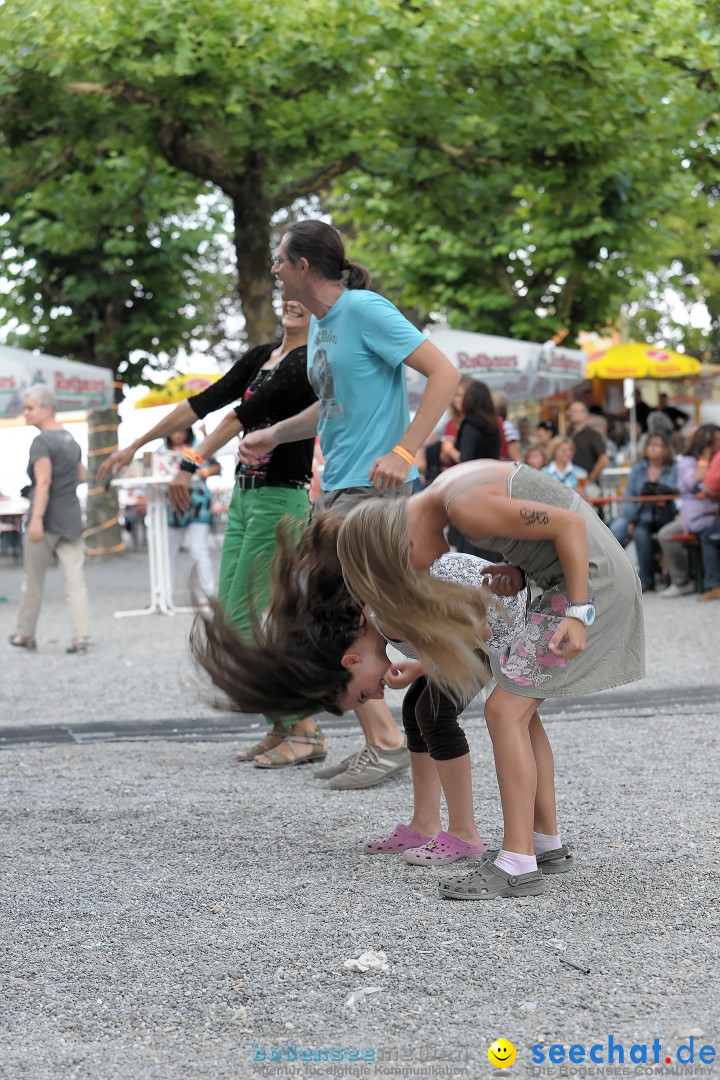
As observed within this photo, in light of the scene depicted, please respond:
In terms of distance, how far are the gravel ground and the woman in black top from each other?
27 centimetres

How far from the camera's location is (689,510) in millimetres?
12781

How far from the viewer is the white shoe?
13.3m

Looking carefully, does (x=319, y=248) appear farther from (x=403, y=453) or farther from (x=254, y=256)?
(x=254, y=256)

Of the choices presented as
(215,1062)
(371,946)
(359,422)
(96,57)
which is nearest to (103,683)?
(359,422)

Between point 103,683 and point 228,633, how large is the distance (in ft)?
16.4

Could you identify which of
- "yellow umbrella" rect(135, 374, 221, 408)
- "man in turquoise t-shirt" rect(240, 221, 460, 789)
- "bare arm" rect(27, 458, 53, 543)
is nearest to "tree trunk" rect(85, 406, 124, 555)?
"yellow umbrella" rect(135, 374, 221, 408)

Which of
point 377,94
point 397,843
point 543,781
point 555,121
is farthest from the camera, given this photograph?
point 377,94

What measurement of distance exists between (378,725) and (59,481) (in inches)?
215

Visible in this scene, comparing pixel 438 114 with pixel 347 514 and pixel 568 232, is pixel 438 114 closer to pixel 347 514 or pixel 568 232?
pixel 568 232

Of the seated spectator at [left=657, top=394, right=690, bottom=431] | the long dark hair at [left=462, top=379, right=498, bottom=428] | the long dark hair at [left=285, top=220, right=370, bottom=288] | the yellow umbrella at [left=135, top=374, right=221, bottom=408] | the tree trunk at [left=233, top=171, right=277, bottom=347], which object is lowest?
the long dark hair at [left=462, top=379, right=498, bottom=428]

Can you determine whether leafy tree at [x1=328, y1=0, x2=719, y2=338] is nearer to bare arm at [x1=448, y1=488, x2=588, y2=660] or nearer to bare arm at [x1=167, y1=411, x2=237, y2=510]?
bare arm at [x1=167, y1=411, x2=237, y2=510]

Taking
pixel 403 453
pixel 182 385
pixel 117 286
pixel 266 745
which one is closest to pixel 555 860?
pixel 403 453

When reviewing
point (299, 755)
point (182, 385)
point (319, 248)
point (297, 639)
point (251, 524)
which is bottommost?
point (299, 755)

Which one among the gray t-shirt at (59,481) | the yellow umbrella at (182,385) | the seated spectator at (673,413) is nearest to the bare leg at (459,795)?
the gray t-shirt at (59,481)
